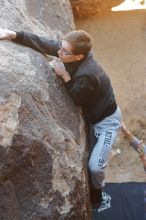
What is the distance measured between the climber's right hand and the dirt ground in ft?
7.70

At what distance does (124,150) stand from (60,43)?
7.30 ft

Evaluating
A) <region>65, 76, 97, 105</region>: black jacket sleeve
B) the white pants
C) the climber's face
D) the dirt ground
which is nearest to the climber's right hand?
the climber's face

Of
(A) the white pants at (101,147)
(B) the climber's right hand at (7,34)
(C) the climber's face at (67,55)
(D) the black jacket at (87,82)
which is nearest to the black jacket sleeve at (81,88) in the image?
(D) the black jacket at (87,82)

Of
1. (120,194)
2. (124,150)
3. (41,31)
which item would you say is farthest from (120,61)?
(41,31)

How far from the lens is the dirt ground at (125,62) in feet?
17.4

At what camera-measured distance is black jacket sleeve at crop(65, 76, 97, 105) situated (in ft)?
10.2

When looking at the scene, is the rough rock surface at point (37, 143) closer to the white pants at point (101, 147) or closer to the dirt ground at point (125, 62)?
the white pants at point (101, 147)

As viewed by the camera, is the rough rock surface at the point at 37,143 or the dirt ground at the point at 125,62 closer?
the rough rock surface at the point at 37,143

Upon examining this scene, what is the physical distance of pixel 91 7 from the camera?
6.17 m

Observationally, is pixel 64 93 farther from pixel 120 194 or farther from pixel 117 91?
pixel 117 91

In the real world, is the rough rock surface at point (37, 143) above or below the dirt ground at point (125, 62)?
above

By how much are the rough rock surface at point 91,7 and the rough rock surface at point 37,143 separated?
2.86 m

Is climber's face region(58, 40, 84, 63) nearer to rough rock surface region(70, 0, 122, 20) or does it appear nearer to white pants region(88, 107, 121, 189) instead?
white pants region(88, 107, 121, 189)

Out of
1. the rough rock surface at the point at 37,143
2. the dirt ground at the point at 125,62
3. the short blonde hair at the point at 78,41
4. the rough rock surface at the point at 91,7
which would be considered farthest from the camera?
the rough rock surface at the point at 91,7
